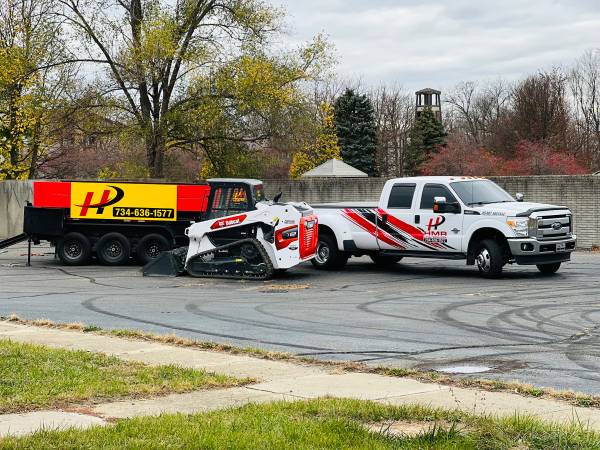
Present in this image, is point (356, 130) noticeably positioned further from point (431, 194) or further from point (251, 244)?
point (251, 244)

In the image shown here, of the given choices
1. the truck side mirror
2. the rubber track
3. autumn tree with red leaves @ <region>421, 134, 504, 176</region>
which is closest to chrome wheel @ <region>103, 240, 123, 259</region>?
the rubber track

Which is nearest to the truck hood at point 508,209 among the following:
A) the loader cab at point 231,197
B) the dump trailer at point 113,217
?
the loader cab at point 231,197

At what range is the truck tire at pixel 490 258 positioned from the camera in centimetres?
2056

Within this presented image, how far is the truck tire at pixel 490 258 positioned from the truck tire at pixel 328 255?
3.91 m

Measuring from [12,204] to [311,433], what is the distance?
31642 millimetres

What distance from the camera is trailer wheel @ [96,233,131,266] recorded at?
25391 mm

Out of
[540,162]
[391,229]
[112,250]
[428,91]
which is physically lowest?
[112,250]

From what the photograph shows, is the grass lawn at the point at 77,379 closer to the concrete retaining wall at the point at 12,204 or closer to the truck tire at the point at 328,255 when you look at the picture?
the truck tire at the point at 328,255

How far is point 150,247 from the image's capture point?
2538cm

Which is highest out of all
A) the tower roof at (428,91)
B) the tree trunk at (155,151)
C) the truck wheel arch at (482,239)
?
the tower roof at (428,91)

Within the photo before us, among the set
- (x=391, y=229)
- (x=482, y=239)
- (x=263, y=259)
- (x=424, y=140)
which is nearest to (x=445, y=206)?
(x=482, y=239)

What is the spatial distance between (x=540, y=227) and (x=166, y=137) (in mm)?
20250

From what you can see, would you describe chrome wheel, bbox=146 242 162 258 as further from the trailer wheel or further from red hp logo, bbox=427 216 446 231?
red hp logo, bbox=427 216 446 231

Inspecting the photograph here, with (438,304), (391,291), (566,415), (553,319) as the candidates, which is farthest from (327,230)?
(566,415)
